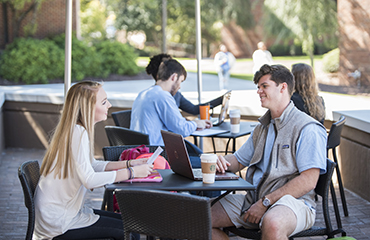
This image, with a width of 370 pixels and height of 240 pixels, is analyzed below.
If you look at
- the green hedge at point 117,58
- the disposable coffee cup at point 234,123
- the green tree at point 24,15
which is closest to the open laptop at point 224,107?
the disposable coffee cup at point 234,123

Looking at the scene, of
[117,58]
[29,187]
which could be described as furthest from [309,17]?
[29,187]

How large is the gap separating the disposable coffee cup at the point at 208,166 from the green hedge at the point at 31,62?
12612 millimetres

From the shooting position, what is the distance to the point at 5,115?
754cm

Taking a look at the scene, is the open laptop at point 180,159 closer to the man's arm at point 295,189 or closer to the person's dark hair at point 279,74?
the man's arm at point 295,189

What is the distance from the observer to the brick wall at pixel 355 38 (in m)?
16.1

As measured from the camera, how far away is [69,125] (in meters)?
2.44

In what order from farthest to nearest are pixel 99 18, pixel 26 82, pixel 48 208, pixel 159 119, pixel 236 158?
pixel 99 18
pixel 26 82
pixel 159 119
pixel 236 158
pixel 48 208

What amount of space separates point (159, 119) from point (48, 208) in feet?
6.12

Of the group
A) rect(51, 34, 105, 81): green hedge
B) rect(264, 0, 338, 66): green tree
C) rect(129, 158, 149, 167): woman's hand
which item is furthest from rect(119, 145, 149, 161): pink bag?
rect(264, 0, 338, 66): green tree

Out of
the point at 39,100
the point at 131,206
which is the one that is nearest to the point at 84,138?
the point at 131,206

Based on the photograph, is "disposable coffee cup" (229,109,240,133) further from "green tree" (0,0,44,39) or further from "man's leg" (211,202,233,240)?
"green tree" (0,0,44,39)

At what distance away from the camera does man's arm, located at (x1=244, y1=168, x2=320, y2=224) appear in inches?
103

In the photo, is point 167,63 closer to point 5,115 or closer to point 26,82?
point 5,115

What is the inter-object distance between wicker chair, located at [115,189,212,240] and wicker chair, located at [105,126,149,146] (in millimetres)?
1751
